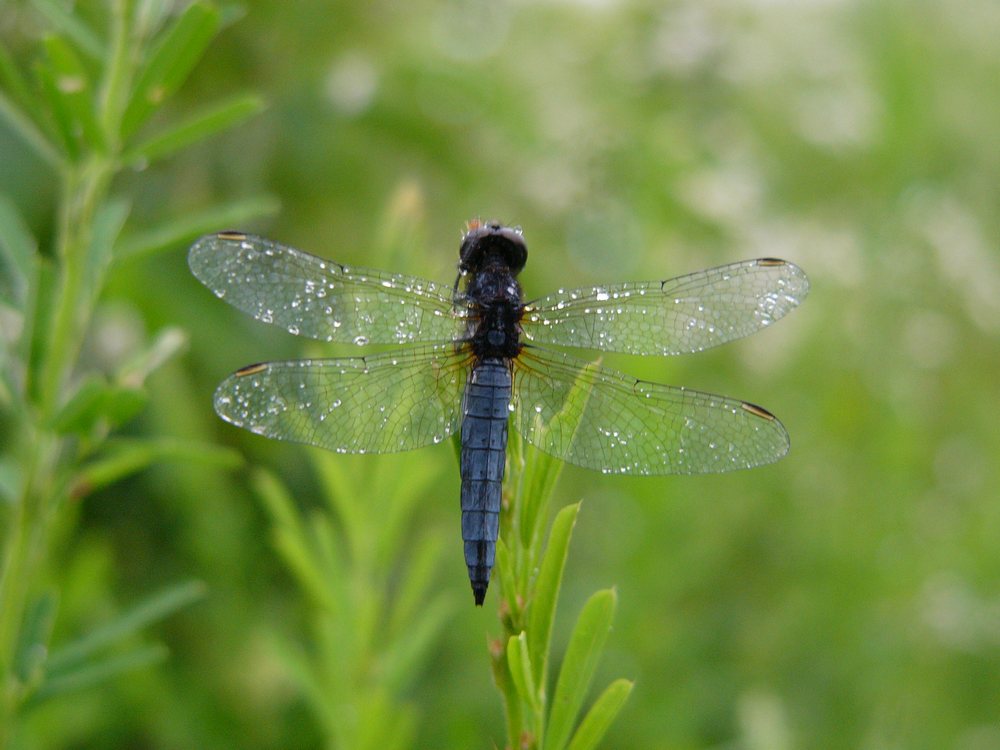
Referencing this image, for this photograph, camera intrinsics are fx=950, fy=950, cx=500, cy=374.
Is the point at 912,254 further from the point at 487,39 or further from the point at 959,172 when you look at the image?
the point at 487,39

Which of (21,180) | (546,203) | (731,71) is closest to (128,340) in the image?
(21,180)

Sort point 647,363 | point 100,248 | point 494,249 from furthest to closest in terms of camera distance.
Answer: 1. point 647,363
2. point 494,249
3. point 100,248

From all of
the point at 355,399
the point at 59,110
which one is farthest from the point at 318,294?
the point at 59,110

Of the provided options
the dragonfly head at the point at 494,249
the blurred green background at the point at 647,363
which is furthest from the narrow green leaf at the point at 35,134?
the blurred green background at the point at 647,363

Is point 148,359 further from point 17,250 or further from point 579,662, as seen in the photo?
point 579,662

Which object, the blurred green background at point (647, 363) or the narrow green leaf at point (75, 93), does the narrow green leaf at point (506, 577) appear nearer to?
A: the narrow green leaf at point (75, 93)
